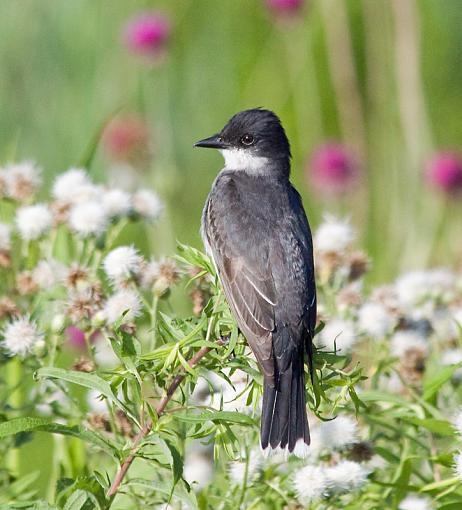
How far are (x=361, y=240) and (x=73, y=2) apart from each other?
2.54 metres

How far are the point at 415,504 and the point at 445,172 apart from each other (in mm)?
3394

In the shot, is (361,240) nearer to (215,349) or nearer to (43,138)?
(43,138)

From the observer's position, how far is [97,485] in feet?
9.13

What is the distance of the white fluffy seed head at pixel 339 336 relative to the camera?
12.2 ft

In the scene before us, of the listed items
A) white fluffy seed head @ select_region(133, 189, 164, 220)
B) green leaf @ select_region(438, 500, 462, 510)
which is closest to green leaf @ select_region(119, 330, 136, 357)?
green leaf @ select_region(438, 500, 462, 510)

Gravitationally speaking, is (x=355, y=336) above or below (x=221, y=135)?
below

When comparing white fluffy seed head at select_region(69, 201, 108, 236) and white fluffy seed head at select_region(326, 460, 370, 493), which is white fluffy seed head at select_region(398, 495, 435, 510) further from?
white fluffy seed head at select_region(69, 201, 108, 236)

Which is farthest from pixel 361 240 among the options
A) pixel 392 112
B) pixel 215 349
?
pixel 215 349

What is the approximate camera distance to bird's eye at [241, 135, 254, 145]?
14.7 feet

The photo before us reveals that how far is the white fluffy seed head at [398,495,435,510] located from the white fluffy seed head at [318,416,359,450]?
0.97ft

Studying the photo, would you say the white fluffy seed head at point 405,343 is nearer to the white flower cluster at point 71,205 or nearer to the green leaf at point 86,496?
the white flower cluster at point 71,205

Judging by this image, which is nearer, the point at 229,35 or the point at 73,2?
the point at 73,2

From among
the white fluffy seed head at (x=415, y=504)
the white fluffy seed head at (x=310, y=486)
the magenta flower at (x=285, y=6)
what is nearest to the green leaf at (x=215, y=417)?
the white fluffy seed head at (x=310, y=486)

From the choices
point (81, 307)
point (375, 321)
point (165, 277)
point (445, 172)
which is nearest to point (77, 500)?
point (81, 307)
